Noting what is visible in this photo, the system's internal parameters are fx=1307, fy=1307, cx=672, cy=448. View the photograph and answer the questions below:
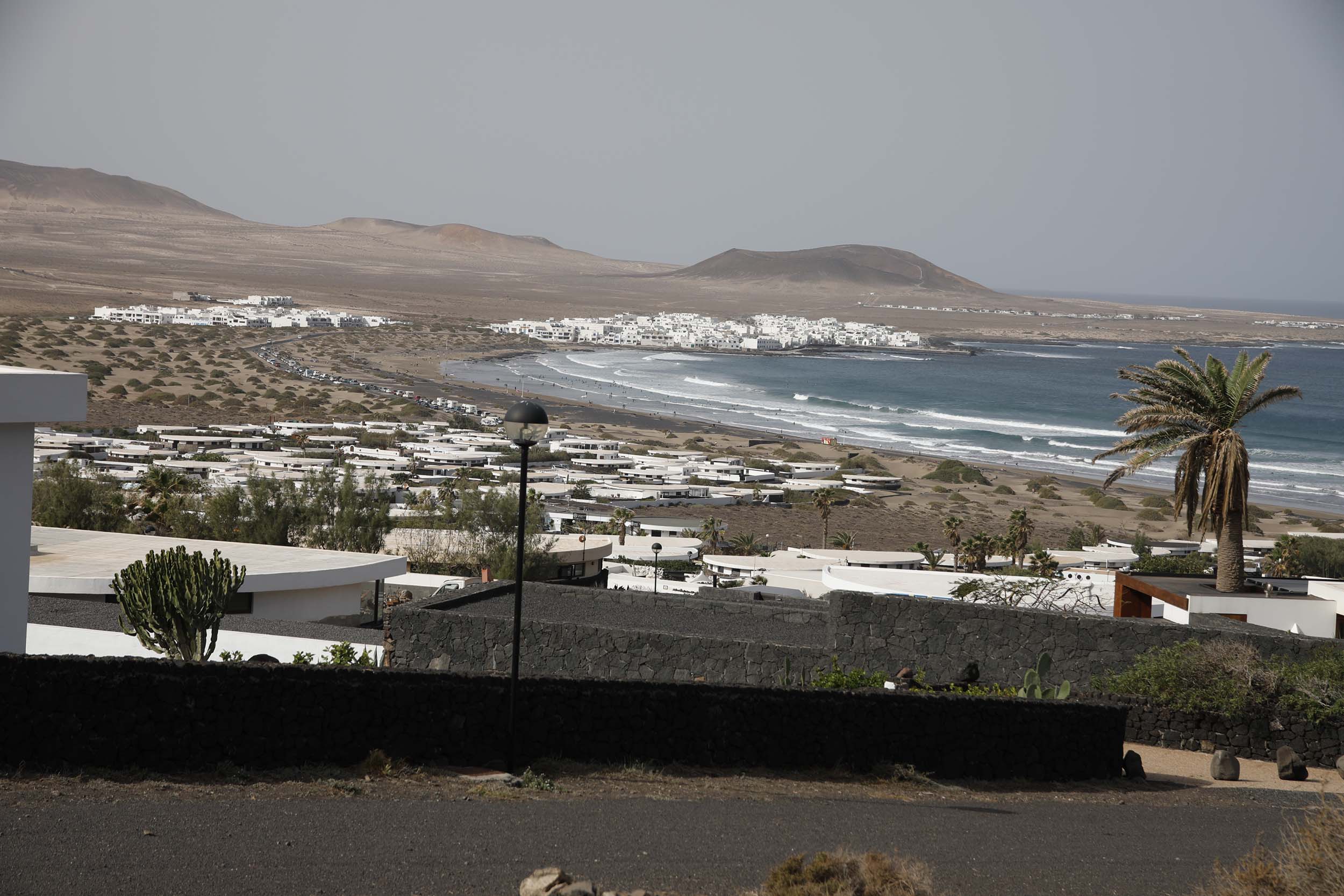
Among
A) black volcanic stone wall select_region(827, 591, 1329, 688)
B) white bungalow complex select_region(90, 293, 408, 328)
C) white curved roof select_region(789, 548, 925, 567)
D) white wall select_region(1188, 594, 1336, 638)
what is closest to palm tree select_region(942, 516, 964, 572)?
white curved roof select_region(789, 548, 925, 567)

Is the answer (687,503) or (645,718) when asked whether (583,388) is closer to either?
(687,503)

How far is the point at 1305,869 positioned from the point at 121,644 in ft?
37.3

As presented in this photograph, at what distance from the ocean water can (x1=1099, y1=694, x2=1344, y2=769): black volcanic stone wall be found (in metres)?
47.9

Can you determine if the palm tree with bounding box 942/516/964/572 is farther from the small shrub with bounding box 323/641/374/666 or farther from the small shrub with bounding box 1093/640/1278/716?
the small shrub with bounding box 323/641/374/666

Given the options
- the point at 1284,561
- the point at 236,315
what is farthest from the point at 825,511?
the point at 236,315

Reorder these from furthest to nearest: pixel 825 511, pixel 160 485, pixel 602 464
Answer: pixel 602 464, pixel 825 511, pixel 160 485

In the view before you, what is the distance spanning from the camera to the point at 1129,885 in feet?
24.8

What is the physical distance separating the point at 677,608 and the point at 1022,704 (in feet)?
16.5

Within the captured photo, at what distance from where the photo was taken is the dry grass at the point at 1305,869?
611cm

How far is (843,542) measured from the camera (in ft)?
127

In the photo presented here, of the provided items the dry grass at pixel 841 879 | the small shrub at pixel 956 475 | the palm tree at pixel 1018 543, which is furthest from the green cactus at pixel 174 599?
the small shrub at pixel 956 475

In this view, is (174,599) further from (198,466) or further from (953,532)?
(198,466)

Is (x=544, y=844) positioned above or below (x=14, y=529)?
below

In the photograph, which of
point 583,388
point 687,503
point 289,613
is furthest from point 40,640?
point 583,388
